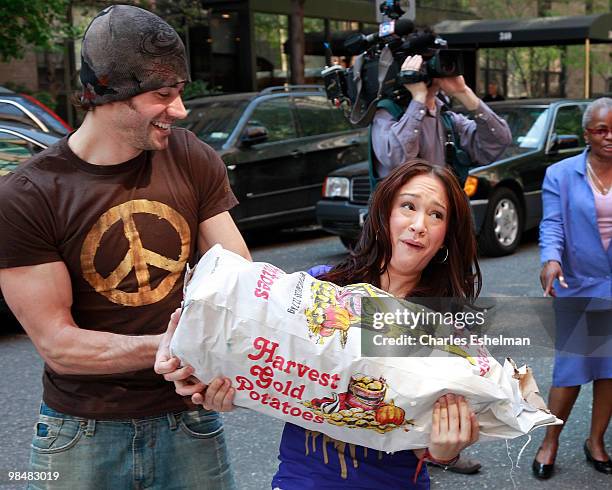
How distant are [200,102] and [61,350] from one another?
350 inches

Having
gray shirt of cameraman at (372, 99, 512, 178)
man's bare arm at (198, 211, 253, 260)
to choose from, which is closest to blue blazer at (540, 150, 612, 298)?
gray shirt of cameraman at (372, 99, 512, 178)

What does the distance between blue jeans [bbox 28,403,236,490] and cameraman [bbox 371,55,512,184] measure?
7.88 feet

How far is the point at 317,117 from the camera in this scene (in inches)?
435

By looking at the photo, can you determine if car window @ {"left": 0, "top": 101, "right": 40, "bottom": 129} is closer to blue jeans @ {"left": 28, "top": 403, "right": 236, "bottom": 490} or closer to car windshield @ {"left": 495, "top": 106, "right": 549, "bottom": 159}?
blue jeans @ {"left": 28, "top": 403, "right": 236, "bottom": 490}

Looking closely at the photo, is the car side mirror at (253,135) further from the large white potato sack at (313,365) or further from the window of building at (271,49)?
the window of building at (271,49)

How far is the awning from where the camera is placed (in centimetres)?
1872

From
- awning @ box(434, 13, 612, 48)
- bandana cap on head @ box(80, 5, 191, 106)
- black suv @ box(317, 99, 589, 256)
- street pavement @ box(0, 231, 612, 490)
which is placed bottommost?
street pavement @ box(0, 231, 612, 490)

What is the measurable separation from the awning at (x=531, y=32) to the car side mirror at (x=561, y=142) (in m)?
9.36

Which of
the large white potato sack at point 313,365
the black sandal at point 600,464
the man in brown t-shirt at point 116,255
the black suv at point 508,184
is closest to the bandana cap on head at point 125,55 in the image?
the man in brown t-shirt at point 116,255

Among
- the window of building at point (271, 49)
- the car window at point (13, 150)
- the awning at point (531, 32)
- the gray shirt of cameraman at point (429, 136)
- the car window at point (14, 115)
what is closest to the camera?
the gray shirt of cameraman at point (429, 136)

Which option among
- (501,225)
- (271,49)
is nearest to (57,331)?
(501,225)

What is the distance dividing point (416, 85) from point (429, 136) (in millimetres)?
267

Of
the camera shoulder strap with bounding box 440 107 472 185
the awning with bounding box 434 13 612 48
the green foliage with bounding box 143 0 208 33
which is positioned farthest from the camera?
the awning with bounding box 434 13 612 48

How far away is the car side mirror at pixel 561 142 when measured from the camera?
10.1 metres
